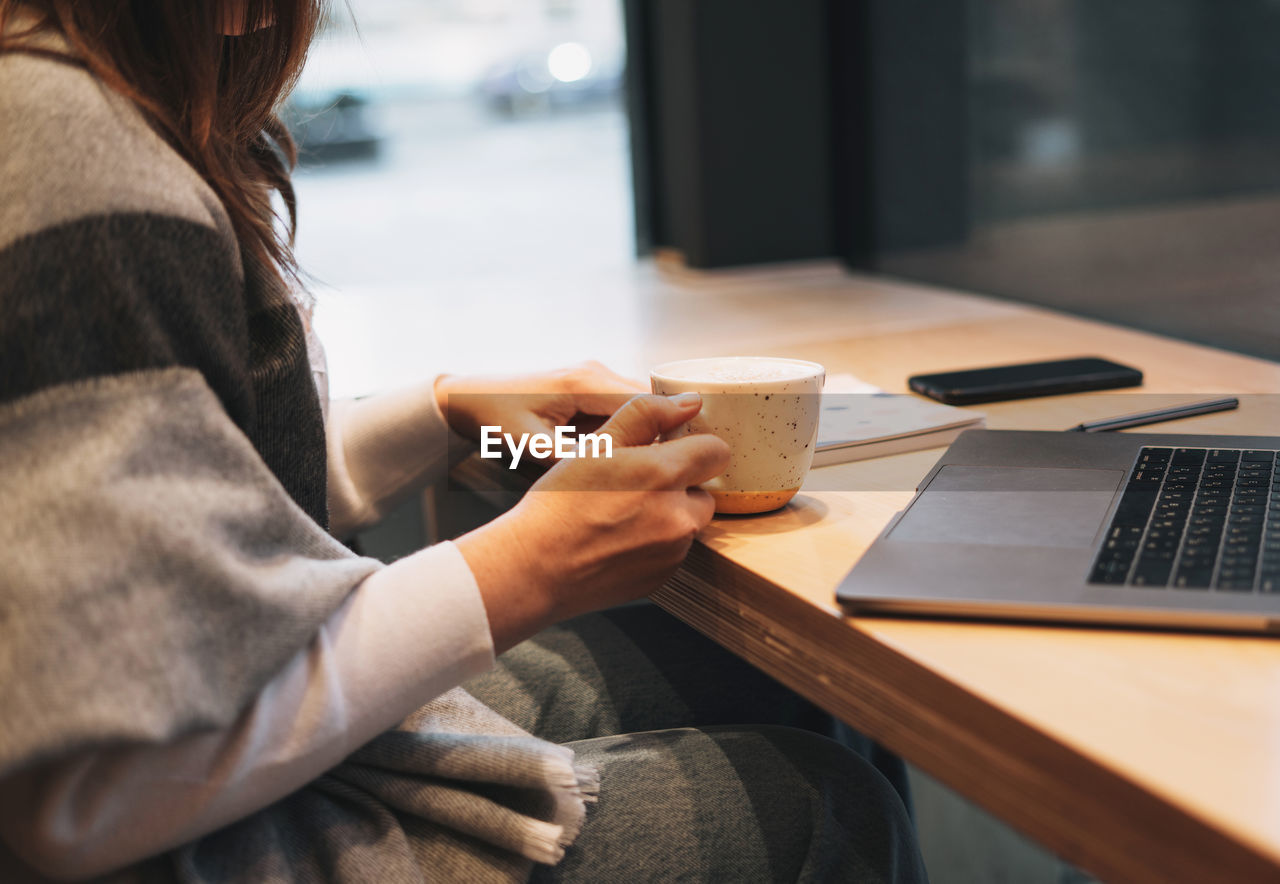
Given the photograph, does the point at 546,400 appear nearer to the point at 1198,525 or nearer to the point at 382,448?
the point at 382,448

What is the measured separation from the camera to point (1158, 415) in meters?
0.84

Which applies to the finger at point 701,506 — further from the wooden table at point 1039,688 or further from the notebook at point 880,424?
the notebook at point 880,424

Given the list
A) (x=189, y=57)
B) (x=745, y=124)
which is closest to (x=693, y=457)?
(x=189, y=57)

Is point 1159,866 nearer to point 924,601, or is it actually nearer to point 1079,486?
point 924,601

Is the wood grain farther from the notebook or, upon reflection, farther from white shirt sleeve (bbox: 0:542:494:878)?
white shirt sleeve (bbox: 0:542:494:878)

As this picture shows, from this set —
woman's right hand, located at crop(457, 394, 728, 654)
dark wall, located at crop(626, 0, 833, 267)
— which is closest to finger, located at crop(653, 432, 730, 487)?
woman's right hand, located at crop(457, 394, 728, 654)

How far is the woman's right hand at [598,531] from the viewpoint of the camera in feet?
1.93

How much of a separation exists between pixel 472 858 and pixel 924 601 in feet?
0.87

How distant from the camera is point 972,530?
0.60 metres

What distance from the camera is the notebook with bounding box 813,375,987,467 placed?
785 millimetres

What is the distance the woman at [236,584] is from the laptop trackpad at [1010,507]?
0.43ft

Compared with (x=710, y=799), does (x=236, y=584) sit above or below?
above

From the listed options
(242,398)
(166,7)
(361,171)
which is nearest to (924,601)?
(242,398)

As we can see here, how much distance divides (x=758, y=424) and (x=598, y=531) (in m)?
0.12
